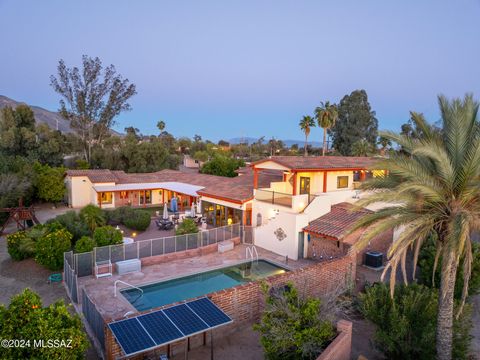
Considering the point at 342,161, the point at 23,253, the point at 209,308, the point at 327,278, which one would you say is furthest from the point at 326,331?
the point at 342,161

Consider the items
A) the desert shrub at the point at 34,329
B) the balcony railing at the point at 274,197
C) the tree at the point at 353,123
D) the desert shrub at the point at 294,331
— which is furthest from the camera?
the tree at the point at 353,123

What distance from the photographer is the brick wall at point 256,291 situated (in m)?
10.3

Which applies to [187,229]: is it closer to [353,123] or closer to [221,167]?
[221,167]

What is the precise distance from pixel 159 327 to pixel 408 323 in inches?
251

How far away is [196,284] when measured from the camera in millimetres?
15102

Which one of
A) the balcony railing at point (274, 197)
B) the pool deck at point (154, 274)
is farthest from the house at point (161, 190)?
the pool deck at point (154, 274)

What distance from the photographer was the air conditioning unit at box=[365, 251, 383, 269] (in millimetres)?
16688

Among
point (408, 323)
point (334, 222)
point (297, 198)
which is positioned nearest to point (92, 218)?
point (297, 198)

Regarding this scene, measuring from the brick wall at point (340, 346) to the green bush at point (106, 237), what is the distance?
1151cm

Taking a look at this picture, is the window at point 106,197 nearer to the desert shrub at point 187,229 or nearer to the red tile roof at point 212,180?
the red tile roof at point 212,180

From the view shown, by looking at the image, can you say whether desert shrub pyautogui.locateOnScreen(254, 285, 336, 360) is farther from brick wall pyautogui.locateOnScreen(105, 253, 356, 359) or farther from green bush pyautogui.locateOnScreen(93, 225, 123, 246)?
green bush pyautogui.locateOnScreen(93, 225, 123, 246)

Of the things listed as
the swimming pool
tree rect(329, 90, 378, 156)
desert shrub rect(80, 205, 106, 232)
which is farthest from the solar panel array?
tree rect(329, 90, 378, 156)

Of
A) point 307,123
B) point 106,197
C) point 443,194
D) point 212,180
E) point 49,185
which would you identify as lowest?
point 106,197

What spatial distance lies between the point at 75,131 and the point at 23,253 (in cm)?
3874
